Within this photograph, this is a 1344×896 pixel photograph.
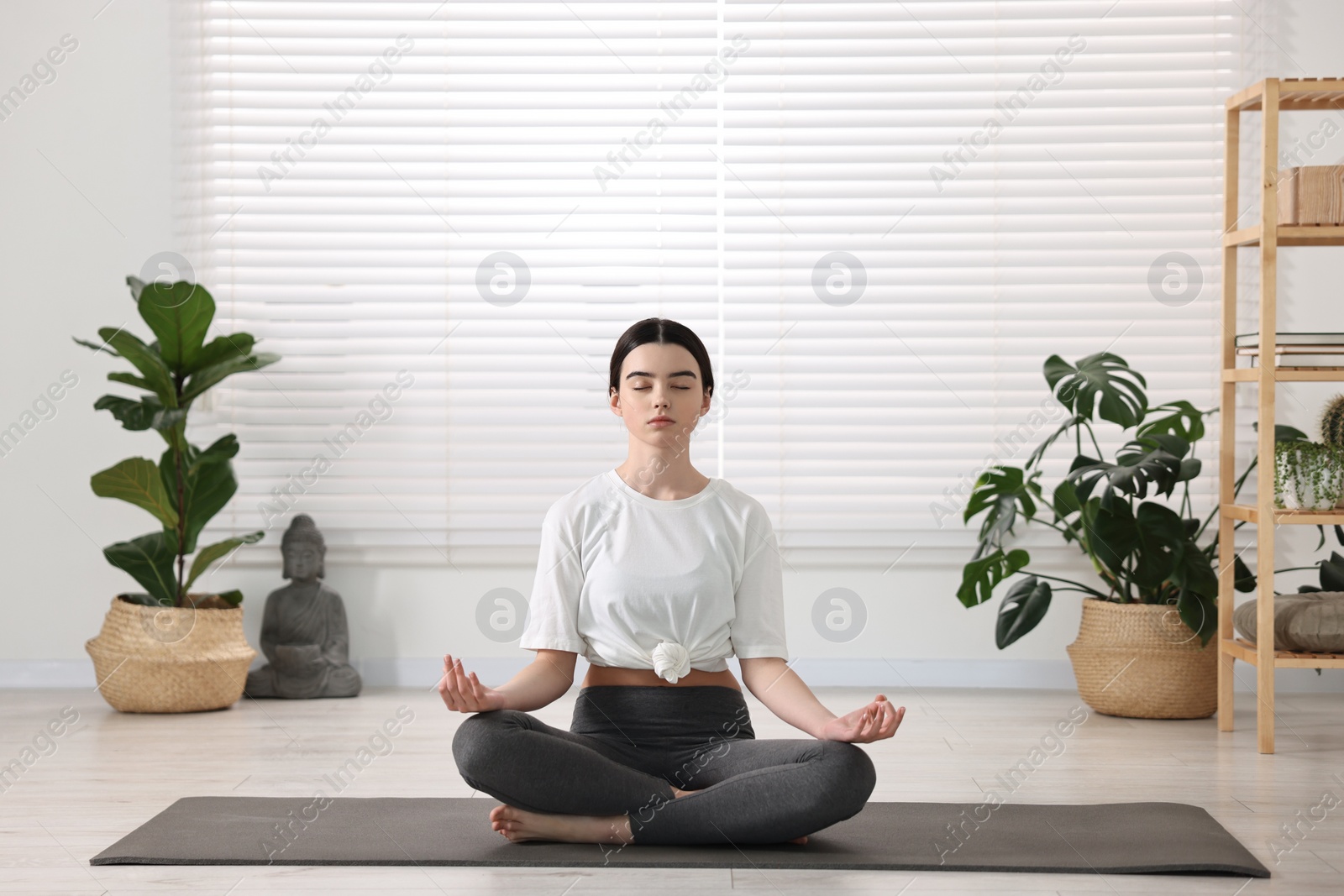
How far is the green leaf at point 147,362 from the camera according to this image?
3102mm

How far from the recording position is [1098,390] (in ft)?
9.30

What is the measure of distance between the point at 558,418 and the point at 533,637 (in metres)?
1.65

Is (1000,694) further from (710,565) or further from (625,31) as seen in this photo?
(625,31)

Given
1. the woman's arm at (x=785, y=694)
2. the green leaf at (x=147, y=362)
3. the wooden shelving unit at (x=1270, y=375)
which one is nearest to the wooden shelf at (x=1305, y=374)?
the wooden shelving unit at (x=1270, y=375)

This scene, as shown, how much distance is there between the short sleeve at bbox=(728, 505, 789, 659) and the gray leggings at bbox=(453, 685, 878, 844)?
9cm

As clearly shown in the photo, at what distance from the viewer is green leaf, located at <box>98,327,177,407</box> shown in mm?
3102

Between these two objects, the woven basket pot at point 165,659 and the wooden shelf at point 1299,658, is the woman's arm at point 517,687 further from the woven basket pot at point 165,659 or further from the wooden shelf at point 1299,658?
the wooden shelf at point 1299,658

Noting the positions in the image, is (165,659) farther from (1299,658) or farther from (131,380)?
(1299,658)

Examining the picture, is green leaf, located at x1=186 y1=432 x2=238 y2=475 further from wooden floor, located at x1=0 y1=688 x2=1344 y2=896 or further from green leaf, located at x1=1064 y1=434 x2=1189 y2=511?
green leaf, located at x1=1064 y1=434 x2=1189 y2=511

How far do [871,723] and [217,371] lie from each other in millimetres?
2170

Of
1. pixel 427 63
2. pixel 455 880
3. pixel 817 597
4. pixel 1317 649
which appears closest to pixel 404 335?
pixel 427 63

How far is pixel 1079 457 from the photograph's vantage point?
308cm

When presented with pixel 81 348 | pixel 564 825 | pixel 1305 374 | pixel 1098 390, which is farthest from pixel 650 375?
pixel 81 348

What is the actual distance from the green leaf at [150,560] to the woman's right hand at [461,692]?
1.75 metres
